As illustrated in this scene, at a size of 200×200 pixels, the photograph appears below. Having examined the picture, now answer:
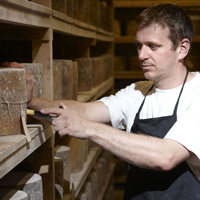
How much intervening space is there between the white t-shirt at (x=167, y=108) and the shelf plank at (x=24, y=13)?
2.16 ft

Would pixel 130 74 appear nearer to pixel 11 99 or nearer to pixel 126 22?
pixel 126 22

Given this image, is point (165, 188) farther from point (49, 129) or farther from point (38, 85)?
point (38, 85)

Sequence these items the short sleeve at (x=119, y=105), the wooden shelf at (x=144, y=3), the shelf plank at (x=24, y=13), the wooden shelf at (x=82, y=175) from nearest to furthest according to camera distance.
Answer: the shelf plank at (x=24, y=13) < the short sleeve at (x=119, y=105) < the wooden shelf at (x=82, y=175) < the wooden shelf at (x=144, y=3)

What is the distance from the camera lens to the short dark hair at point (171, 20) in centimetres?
194

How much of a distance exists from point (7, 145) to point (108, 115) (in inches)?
41.1

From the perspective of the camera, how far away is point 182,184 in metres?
1.88

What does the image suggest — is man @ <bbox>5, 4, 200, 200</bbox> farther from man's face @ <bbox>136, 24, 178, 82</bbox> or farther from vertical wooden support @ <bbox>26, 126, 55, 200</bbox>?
vertical wooden support @ <bbox>26, 126, 55, 200</bbox>

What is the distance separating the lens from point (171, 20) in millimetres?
1945

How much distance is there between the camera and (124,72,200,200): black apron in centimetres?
187

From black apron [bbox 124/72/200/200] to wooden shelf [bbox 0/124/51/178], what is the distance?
24.5 inches

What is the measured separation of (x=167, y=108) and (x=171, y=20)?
423 mm

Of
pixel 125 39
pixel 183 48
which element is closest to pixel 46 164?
pixel 183 48

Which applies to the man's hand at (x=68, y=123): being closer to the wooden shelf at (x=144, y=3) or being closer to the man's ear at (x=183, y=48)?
the man's ear at (x=183, y=48)

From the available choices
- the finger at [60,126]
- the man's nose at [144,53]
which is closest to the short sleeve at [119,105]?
the man's nose at [144,53]
